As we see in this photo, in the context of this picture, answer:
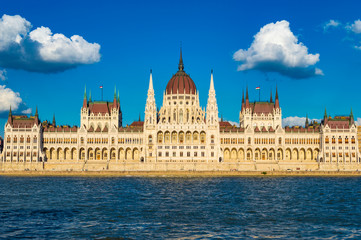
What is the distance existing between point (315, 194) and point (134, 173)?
58817mm

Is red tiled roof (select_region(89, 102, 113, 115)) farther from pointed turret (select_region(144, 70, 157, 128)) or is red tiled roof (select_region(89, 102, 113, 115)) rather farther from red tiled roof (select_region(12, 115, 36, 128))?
pointed turret (select_region(144, 70, 157, 128))

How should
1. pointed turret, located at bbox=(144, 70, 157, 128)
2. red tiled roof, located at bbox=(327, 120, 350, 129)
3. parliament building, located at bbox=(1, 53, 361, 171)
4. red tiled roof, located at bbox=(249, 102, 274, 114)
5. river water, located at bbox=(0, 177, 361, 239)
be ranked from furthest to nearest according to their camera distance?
red tiled roof, located at bbox=(249, 102, 274, 114) < red tiled roof, located at bbox=(327, 120, 350, 129) < pointed turret, located at bbox=(144, 70, 157, 128) < parliament building, located at bbox=(1, 53, 361, 171) < river water, located at bbox=(0, 177, 361, 239)

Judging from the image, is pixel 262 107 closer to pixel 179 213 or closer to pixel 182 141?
pixel 182 141

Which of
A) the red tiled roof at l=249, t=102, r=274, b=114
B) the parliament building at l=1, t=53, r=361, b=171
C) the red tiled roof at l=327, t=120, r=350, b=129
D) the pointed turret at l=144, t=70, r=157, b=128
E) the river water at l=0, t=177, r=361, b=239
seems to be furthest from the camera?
the red tiled roof at l=249, t=102, r=274, b=114

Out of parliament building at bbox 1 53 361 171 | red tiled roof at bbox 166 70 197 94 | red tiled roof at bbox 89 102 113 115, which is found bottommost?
parliament building at bbox 1 53 361 171

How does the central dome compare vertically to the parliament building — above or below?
above

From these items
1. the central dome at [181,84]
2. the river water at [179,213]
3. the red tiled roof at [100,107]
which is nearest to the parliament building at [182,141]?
the central dome at [181,84]

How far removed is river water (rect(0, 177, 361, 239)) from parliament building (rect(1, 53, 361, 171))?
195 ft

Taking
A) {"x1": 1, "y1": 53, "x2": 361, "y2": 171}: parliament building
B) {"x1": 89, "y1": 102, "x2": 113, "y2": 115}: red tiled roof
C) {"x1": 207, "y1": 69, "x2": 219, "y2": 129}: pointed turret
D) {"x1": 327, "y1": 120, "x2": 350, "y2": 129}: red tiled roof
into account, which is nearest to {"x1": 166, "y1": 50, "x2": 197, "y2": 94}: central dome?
{"x1": 1, "y1": 53, "x2": 361, "y2": 171}: parliament building

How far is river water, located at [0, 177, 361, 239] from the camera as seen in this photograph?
46.4 meters

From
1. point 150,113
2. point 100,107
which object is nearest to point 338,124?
point 150,113

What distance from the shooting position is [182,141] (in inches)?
5812

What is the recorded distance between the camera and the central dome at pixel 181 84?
516 ft

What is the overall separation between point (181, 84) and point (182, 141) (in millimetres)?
20112
